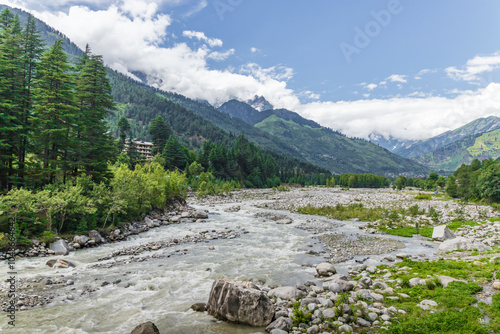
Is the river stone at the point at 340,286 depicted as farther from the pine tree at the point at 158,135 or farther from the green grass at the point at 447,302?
the pine tree at the point at 158,135

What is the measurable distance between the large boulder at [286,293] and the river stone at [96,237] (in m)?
19.9

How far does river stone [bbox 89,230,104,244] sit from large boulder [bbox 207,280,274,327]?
742 inches

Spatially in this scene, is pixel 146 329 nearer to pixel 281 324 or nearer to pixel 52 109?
pixel 281 324

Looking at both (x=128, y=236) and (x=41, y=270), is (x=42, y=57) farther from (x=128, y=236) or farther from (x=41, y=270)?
(x=41, y=270)

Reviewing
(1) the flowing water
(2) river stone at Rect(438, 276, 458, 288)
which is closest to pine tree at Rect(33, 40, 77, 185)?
(1) the flowing water

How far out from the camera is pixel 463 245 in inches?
830

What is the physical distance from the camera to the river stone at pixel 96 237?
25.0 m

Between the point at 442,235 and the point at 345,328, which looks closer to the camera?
the point at 345,328

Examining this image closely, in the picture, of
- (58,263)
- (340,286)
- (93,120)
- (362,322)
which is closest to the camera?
(362,322)

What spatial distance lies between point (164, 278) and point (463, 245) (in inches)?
955

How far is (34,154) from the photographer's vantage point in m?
30.4

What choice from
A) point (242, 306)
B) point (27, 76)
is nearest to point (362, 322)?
point (242, 306)

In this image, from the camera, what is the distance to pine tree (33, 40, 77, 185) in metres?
28.3

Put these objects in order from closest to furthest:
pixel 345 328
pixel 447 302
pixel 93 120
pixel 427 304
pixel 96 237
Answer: pixel 345 328 < pixel 447 302 < pixel 427 304 < pixel 96 237 < pixel 93 120
